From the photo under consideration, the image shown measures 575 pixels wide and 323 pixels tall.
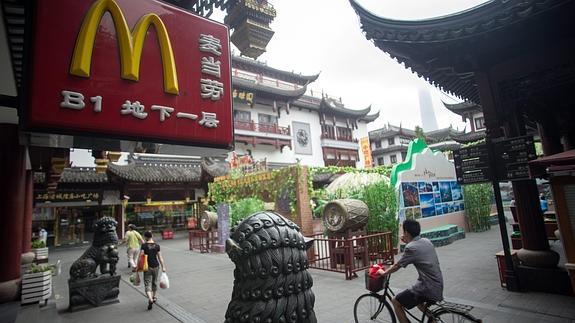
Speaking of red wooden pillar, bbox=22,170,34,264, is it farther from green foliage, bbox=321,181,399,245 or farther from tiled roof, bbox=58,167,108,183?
green foliage, bbox=321,181,399,245

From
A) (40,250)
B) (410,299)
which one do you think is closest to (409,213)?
(410,299)

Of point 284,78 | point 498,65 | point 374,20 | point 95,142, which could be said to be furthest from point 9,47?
point 284,78

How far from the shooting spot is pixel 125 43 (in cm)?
195

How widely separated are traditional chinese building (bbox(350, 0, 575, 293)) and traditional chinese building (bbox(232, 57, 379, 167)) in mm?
20319

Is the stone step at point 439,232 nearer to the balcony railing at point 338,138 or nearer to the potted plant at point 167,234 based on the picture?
the potted plant at point 167,234

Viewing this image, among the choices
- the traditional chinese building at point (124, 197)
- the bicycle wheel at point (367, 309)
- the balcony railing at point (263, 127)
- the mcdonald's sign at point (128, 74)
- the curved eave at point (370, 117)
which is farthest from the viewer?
the curved eave at point (370, 117)

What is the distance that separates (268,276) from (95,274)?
230 inches

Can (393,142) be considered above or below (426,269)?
above

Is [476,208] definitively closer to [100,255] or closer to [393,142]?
[100,255]

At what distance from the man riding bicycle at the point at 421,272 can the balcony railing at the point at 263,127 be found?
22.8m

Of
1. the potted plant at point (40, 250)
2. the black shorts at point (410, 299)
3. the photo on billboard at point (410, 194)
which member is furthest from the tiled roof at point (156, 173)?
the black shorts at point (410, 299)

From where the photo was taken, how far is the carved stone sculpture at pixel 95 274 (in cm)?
614

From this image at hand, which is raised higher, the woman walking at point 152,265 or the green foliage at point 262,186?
the green foliage at point 262,186

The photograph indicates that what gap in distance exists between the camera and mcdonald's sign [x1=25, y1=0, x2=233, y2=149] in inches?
67.2
